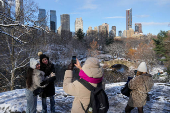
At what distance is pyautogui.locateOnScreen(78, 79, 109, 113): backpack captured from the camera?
171cm

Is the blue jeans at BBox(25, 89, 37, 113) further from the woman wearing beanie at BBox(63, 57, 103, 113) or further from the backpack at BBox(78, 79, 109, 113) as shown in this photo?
the backpack at BBox(78, 79, 109, 113)

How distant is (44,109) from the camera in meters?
3.24

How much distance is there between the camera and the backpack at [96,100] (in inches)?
67.5

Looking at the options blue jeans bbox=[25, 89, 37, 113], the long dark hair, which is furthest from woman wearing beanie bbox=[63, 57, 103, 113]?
blue jeans bbox=[25, 89, 37, 113]

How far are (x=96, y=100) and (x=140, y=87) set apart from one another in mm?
1552

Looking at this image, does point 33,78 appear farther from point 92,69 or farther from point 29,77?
point 92,69

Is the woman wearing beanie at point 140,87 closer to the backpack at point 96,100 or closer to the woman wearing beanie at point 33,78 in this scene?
the backpack at point 96,100

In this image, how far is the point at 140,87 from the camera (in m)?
2.80

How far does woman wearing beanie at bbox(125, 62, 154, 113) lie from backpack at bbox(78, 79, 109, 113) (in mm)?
1328

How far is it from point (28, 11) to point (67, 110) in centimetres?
553

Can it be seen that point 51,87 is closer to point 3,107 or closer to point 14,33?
point 3,107

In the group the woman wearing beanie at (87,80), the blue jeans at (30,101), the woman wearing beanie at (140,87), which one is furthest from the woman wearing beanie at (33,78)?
the woman wearing beanie at (140,87)

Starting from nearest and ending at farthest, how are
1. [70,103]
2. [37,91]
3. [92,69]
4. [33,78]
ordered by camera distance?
[92,69], [33,78], [37,91], [70,103]

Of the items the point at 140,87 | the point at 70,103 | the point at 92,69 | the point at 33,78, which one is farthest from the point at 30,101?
the point at 140,87
